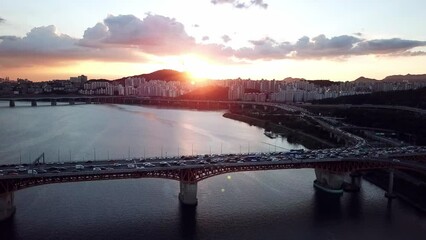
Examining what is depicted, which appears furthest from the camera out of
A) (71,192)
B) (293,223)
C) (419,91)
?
(419,91)

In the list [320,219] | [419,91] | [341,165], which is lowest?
[320,219]

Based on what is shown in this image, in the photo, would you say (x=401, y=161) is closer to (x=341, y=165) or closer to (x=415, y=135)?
(x=341, y=165)

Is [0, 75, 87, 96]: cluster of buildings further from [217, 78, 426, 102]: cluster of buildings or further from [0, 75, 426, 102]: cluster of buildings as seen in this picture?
[217, 78, 426, 102]: cluster of buildings

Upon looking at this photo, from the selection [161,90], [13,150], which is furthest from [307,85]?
[13,150]

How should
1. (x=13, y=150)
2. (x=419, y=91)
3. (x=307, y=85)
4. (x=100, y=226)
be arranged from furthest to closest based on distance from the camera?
(x=307, y=85) → (x=419, y=91) → (x=13, y=150) → (x=100, y=226)

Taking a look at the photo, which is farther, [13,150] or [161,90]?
[161,90]

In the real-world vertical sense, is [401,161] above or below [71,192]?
above

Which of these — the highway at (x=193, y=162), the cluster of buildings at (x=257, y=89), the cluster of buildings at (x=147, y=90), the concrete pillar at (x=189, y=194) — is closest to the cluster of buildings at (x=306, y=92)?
the cluster of buildings at (x=257, y=89)

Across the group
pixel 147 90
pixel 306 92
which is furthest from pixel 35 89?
pixel 306 92

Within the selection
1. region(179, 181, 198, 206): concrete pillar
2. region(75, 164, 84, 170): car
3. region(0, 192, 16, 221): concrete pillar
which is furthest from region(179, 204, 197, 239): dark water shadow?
region(0, 192, 16, 221): concrete pillar
